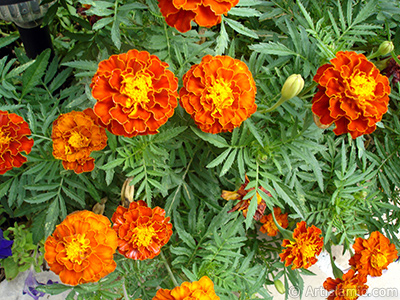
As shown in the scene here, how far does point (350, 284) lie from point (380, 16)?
0.75m

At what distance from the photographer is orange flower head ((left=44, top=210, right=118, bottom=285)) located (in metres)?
0.70

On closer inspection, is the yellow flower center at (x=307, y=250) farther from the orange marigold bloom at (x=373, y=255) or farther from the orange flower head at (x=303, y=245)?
the orange marigold bloom at (x=373, y=255)

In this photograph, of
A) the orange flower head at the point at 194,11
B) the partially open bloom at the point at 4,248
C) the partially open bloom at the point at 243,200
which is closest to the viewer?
the orange flower head at the point at 194,11

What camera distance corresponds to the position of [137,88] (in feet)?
2.21

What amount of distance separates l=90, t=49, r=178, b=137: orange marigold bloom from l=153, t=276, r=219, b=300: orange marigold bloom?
309mm

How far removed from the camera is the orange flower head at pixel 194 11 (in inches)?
25.5

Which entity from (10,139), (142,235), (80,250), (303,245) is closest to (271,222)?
(303,245)

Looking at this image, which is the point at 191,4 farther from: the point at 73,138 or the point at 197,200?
the point at 197,200

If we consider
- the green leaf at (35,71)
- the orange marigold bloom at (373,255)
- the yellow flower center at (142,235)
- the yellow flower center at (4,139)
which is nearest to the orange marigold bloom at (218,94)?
the yellow flower center at (142,235)

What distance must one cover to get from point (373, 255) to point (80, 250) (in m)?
0.78

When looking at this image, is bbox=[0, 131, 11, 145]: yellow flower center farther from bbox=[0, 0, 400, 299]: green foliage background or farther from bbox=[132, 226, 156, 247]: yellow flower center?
bbox=[132, 226, 156, 247]: yellow flower center

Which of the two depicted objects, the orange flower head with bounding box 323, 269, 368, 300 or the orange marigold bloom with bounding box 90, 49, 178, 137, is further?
the orange flower head with bounding box 323, 269, 368, 300

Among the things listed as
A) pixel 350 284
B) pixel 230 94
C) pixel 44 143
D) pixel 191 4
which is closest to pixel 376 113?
pixel 230 94

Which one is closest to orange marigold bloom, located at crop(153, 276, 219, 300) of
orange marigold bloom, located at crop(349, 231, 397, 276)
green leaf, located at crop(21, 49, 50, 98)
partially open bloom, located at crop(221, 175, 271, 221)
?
partially open bloom, located at crop(221, 175, 271, 221)
